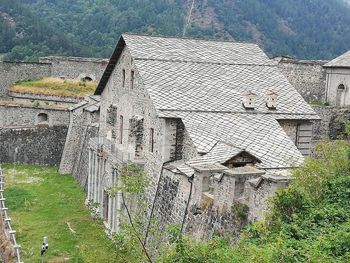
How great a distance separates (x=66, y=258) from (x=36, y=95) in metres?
26.8

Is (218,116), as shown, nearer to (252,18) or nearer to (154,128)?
(154,128)

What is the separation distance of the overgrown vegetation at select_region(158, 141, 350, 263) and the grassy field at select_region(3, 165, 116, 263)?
3382 mm

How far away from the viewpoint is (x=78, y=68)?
1987 inches

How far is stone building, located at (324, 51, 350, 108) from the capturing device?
1432 inches

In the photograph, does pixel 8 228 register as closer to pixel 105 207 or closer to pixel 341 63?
pixel 105 207

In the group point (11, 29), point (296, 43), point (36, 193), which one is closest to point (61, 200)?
point (36, 193)

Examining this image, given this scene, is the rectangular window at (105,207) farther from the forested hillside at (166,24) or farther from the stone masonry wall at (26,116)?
the forested hillside at (166,24)

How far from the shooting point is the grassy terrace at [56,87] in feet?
149

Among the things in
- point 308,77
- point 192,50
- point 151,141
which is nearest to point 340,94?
point 308,77

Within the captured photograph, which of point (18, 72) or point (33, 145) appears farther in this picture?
point (18, 72)

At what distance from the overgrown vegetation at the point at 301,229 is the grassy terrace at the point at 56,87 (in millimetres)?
34058

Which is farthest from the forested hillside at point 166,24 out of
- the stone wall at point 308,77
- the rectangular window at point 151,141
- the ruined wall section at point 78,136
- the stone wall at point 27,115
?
the rectangular window at point 151,141

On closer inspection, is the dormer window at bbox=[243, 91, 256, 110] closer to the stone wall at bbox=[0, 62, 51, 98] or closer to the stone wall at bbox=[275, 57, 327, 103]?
the stone wall at bbox=[275, 57, 327, 103]

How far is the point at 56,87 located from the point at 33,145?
27.8 ft
